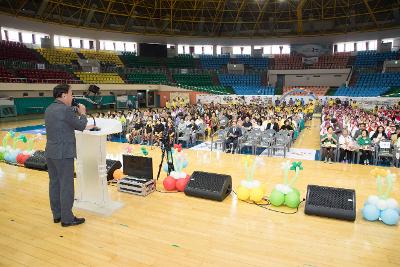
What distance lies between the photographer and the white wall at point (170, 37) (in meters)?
26.0

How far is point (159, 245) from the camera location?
12.8ft

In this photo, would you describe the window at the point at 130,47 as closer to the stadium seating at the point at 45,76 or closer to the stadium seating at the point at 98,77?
the stadium seating at the point at 98,77

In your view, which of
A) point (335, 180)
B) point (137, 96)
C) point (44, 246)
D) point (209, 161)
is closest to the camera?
point (44, 246)

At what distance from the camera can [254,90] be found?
3456 cm

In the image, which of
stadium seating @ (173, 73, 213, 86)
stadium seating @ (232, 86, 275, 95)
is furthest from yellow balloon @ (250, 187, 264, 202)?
stadium seating @ (173, 73, 213, 86)

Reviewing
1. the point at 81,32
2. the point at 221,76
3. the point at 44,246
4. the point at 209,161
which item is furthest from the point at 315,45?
the point at 44,246

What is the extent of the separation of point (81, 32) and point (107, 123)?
29629 mm

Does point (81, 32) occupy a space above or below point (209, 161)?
above

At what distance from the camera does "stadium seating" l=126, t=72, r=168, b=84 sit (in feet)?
101

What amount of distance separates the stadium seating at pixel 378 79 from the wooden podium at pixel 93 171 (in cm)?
3308

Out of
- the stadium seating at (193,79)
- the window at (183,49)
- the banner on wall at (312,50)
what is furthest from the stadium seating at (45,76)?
the banner on wall at (312,50)

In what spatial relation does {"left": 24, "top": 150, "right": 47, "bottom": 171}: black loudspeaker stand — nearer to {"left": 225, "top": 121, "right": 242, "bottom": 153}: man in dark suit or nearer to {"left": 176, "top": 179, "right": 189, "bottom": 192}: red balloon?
{"left": 176, "top": 179, "right": 189, "bottom": 192}: red balloon

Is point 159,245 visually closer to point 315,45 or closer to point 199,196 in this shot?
point 199,196

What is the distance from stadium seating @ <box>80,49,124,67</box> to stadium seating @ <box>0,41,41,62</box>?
5.69 meters
